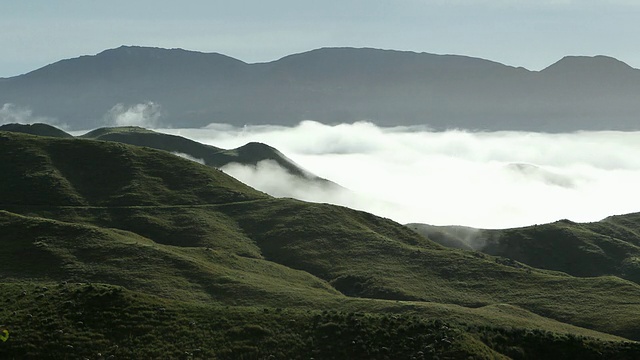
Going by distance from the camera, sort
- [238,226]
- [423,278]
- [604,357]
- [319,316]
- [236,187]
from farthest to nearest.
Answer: [236,187] → [238,226] → [423,278] → [319,316] → [604,357]

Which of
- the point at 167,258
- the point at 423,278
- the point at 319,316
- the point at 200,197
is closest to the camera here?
the point at 319,316

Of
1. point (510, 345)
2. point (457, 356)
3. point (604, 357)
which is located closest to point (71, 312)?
point (457, 356)

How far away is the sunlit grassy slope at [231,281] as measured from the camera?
57.2 meters

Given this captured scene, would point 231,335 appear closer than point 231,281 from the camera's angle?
Yes

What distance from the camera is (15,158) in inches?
7018

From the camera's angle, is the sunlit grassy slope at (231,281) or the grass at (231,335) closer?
the grass at (231,335)

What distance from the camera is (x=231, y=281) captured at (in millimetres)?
108438

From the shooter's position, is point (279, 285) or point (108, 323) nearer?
point (108, 323)

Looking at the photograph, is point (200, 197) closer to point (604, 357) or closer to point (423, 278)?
point (423, 278)

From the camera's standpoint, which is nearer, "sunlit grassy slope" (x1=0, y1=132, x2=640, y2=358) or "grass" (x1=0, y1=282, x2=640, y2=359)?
"grass" (x1=0, y1=282, x2=640, y2=359)

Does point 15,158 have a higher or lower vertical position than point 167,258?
higher

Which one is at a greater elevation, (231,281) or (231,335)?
(231,335)

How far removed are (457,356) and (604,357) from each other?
1383cm

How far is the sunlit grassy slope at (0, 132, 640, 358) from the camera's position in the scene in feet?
188
